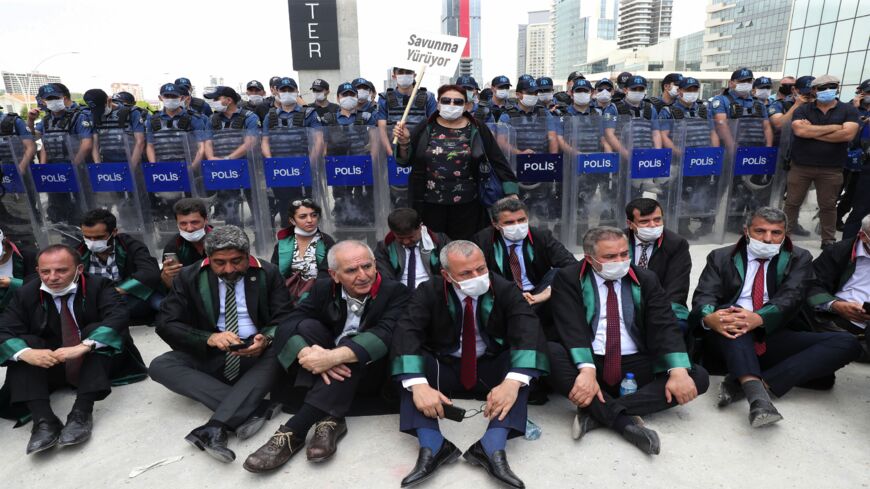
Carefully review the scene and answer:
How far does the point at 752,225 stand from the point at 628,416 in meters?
1.49

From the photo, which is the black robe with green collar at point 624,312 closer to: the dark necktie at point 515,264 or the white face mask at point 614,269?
the white face mask at point 614,269

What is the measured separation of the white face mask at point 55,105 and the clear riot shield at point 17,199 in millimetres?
702

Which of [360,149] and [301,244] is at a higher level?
[360,149]

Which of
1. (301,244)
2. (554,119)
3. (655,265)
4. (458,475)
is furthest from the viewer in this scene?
(554,119)

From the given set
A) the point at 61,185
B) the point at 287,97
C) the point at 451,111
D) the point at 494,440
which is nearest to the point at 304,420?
the point at 494,440

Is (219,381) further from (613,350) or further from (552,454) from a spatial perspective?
(613,350)

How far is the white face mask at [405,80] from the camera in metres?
6.28

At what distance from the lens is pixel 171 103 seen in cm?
638

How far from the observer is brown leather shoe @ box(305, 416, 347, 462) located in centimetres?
274

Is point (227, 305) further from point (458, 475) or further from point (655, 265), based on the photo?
point (655, 265)

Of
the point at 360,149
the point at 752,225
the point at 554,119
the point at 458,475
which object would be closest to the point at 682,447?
the point at 458,475

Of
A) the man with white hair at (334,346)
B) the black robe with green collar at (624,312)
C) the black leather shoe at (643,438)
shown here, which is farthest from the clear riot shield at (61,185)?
the black leather shoe at (643,438)

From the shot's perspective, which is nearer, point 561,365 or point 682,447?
point 682,447

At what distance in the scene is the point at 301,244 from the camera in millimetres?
4191
